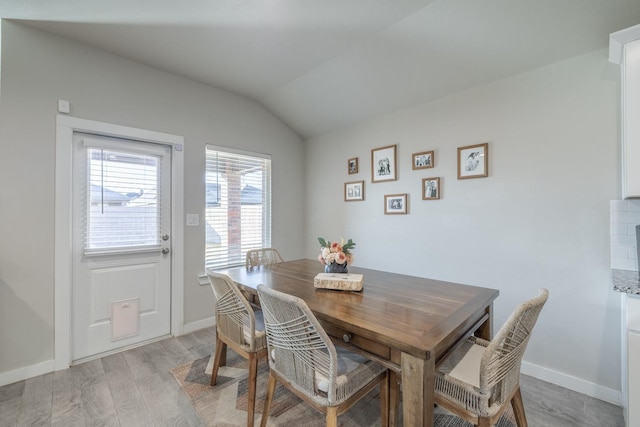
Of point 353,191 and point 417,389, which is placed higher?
point 353,191

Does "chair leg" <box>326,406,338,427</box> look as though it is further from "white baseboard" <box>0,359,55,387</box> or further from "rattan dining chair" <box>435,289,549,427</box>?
"white baseboard" <box>0,359,55,387</box>

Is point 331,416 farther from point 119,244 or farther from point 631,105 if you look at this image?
point 119,244

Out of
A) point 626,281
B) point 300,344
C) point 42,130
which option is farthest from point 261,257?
point 626,281

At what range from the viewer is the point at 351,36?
2234mm

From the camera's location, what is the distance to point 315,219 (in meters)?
3.82

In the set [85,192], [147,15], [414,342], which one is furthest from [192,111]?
[414,342]

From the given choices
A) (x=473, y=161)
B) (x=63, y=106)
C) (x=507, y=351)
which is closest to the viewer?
(x=507, y=351)

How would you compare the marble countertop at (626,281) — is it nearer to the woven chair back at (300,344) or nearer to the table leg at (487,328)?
the table leg at (487,328)

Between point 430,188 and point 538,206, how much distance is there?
2.74ft

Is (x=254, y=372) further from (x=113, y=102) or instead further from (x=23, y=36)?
(x=23, y=36)

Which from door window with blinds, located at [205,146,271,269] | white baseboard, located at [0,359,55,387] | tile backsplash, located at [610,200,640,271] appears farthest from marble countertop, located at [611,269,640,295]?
white baseboard, located at [0,359,55,387]

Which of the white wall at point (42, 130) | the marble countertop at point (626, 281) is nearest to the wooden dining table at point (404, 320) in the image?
the marble countertop at point (626, 281)

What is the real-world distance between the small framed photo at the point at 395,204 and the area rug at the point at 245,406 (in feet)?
5.45

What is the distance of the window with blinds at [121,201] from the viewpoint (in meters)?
2.41
